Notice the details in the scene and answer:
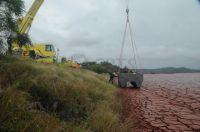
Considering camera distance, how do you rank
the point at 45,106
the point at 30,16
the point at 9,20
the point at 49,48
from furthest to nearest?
1. the point at 49,48
2. the point at 30,16
3. the point at 9,20
4. the point at 45,106

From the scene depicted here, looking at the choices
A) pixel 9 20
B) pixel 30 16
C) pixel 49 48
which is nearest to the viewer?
pixel 9 20

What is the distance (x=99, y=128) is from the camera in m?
6.59

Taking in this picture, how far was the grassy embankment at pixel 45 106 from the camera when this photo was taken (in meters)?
5.44

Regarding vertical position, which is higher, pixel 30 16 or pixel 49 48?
pixel 30 16

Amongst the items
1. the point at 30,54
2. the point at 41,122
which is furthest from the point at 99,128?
the point at 30,54

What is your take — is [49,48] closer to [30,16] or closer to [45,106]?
[30,16]

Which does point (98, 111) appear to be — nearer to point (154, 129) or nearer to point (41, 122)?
point (154, 129)

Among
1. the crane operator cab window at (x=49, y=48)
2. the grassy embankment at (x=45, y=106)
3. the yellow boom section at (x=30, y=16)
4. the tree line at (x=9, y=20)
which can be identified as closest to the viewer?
the grassy embankment at (x=45, y=106)

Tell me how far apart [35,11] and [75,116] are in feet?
48.2

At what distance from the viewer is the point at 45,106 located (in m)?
7.33

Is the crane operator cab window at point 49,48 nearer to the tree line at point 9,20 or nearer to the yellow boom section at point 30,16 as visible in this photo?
the yellow boom section at point 30,16

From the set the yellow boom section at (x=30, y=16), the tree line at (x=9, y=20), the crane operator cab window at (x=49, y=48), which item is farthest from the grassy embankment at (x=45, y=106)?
the crane operator cab window at (x=49, y=48)

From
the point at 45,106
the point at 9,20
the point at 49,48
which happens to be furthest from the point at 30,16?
the point at 45,106

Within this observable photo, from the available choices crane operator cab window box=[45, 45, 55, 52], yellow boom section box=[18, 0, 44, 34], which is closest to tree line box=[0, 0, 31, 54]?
yellow boom section box=[18, 0, 44, 34]
